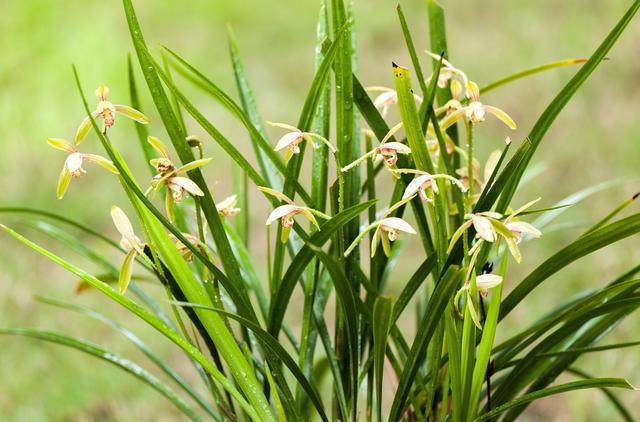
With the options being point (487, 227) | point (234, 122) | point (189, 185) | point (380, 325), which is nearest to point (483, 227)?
point (487, 227)

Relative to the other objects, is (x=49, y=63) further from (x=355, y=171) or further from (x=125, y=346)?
(x=355, y=171)

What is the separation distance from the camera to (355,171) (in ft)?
2.37

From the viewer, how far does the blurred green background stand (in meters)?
1.56

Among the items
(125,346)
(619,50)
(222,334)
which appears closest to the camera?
(222,334)

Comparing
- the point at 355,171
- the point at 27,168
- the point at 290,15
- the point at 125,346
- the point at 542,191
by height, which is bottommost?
the point at 355,171

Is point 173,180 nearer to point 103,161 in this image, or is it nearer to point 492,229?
point 103,161

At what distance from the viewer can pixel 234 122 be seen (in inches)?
97.5

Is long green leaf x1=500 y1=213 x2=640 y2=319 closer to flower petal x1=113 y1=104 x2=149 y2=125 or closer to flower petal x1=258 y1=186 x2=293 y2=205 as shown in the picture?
flower petal x1=258 y1=186 x2=293 y2=205

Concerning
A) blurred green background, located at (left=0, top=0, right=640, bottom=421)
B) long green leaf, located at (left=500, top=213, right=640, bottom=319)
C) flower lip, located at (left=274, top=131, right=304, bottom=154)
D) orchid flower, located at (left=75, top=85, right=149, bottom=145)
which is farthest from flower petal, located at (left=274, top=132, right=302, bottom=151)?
blurred green background, located at (left=0, top=0, right=640, bottom=421)

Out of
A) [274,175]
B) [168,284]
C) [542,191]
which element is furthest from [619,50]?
[168,284]

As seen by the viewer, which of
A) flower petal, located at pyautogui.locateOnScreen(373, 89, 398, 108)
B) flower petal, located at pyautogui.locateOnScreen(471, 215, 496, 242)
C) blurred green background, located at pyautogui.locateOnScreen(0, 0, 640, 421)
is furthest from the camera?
blurred green background, located at pyautogui.locateOnScreen(0, 0, 640, 421)

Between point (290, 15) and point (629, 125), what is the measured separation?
1423 millimetres

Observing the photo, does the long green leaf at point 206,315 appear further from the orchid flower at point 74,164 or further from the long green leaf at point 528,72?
the long green leaf at point 528,72

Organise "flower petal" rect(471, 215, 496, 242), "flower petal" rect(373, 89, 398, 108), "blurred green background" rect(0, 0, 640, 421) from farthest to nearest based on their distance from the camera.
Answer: "blurred green background" rect(0, 0, 640, 421), "flower petal" rect(373, 89, 398, 108), "flower petal" rect(471, 215, 496, 242)
